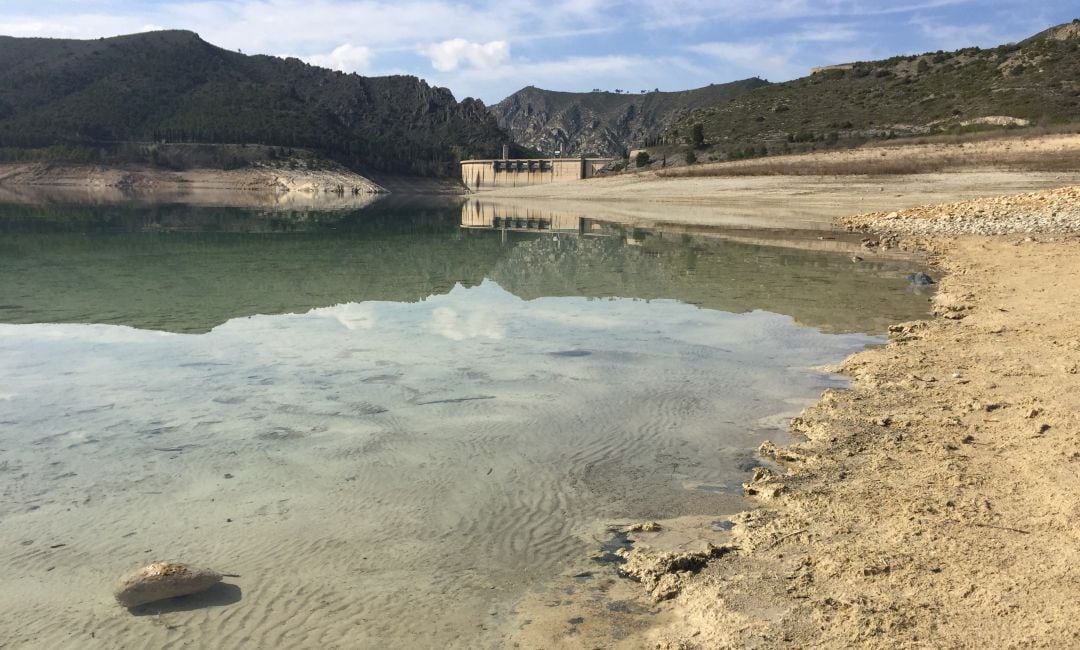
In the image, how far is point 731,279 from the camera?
18.6 meters

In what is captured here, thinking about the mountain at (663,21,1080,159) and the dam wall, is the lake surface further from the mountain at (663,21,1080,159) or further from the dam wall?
the dam wall

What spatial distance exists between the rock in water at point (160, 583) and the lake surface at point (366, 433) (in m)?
0.13

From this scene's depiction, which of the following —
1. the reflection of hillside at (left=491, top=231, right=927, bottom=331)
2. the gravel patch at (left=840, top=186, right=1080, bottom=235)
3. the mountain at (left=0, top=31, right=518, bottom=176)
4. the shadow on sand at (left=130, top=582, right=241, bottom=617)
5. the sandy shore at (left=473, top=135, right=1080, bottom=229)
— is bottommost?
the shadow on sand at (left=130, top=582, right=241, bottom=617)

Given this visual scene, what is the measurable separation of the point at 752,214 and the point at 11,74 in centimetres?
18667

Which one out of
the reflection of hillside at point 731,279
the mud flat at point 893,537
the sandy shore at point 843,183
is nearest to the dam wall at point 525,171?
the sandy shore at point 843,183

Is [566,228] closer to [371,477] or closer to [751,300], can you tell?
[751,300]

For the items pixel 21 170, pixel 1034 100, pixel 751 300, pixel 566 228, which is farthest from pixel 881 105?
pixel 21 170

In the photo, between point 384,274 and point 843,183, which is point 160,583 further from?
point 843,183

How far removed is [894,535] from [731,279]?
14.0 m

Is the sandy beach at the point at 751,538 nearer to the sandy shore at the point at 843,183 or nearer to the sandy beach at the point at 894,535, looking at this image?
the sandy beach at the point at 894,535

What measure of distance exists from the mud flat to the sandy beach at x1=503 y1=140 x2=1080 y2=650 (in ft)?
0.04

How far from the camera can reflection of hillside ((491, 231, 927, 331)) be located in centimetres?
1455

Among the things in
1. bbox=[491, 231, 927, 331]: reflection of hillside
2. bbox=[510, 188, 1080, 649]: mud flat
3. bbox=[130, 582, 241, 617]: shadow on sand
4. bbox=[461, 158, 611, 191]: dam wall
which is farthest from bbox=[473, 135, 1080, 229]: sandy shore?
bbox=[461, 158, 611, 191]: dam wall

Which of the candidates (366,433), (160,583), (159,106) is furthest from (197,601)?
(159,106)
